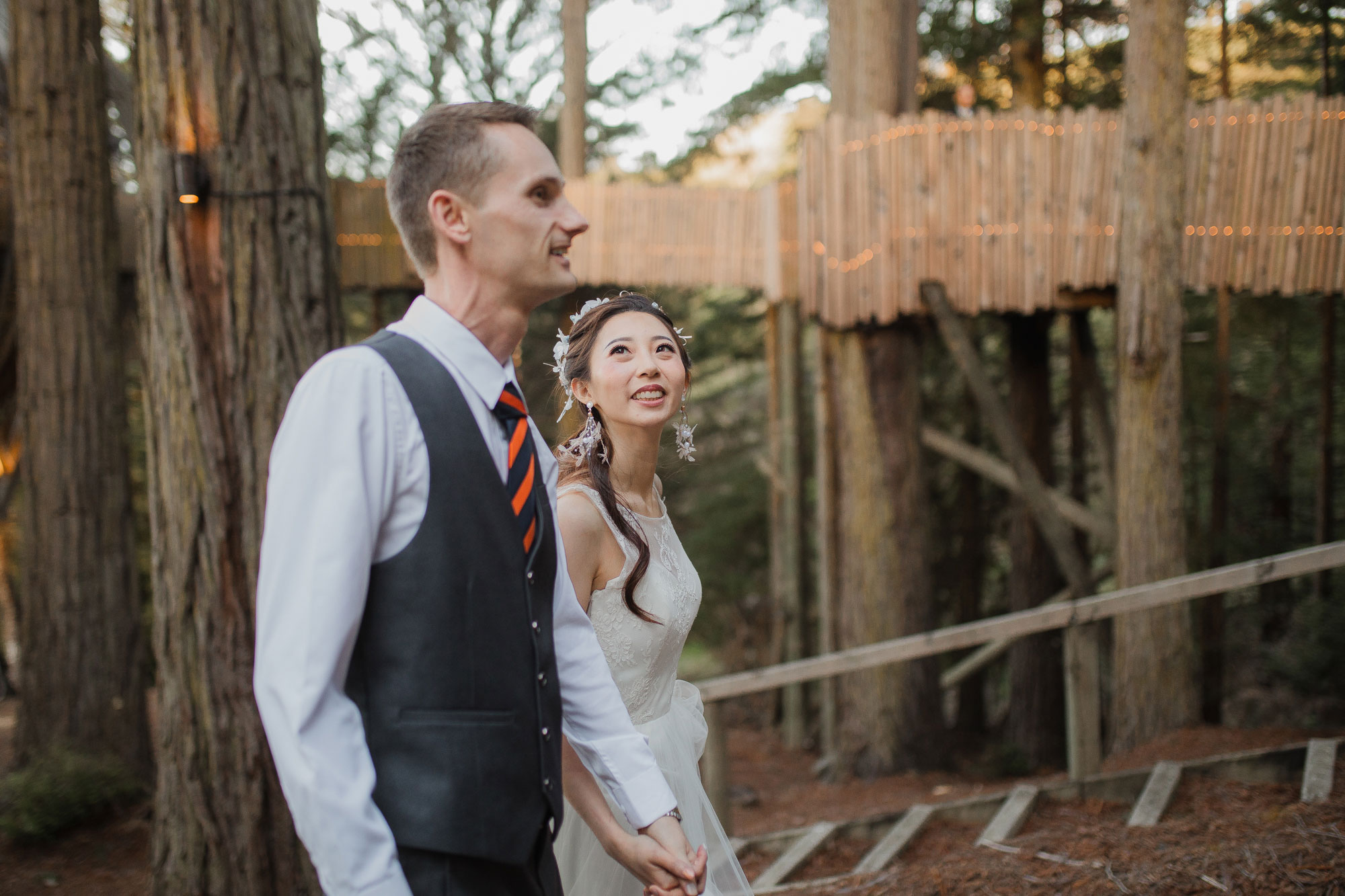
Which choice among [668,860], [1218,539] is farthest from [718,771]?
[1218,539]

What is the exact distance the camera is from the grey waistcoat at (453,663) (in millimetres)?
1355

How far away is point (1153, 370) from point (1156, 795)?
2.68 metres

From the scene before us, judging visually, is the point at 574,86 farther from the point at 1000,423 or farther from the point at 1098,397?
the point at 1098,397

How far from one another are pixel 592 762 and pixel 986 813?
3640 millimetres

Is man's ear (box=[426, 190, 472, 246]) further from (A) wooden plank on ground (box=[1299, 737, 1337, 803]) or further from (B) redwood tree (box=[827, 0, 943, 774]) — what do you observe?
(B) redwood tree (box=[827, 0, 943, 774])

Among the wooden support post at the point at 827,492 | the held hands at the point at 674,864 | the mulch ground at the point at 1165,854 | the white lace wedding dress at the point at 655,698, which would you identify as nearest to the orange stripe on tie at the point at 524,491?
the held hands at the point at 674,864

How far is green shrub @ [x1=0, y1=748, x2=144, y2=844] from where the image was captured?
5488 millimetres

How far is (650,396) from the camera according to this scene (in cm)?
246

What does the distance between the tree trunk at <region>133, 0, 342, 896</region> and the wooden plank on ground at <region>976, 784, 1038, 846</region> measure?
2703mm

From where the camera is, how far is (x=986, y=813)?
4762mm

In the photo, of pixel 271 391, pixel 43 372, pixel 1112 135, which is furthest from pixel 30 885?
pixel 1112 135

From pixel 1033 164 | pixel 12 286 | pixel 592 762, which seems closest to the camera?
pixel 592 762

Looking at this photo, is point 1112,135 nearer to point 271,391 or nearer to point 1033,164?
point 1033,164

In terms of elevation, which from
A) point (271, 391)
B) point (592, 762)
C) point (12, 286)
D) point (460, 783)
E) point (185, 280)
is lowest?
point (592, 762)
